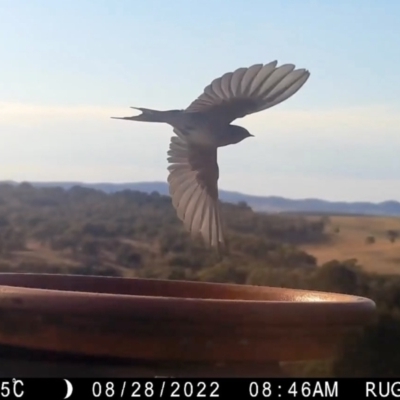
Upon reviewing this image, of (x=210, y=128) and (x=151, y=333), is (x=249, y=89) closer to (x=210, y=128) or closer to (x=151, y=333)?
(x=210, y=128)

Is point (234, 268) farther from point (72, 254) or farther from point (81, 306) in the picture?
point (81, 306)

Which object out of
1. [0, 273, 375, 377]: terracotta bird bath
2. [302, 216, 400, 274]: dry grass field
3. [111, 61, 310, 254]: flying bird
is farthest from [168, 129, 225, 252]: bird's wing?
[302, 216, 400, 274]: dry grass field

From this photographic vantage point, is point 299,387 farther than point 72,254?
No

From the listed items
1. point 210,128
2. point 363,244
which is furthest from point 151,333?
point 363,244

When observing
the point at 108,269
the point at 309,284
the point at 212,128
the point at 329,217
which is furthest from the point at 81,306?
the point at 329,217

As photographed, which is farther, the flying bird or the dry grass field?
the dry grass field

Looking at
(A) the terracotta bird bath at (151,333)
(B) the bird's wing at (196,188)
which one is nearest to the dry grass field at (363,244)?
(B) the bird's wing at (196,188)

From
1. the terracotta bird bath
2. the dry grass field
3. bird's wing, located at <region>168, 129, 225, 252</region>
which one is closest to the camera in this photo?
the terracotta bird bath

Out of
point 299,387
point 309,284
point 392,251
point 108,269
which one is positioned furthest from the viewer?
point 392,251

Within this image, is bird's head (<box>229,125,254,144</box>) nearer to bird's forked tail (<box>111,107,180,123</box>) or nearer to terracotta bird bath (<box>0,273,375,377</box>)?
bird's forked tail (<box>111,107,180,123</box>)
